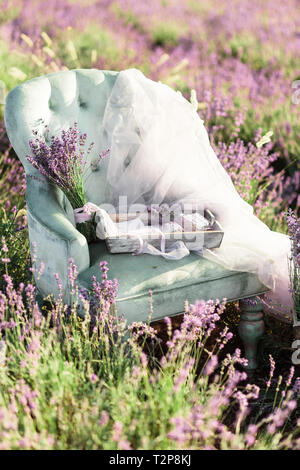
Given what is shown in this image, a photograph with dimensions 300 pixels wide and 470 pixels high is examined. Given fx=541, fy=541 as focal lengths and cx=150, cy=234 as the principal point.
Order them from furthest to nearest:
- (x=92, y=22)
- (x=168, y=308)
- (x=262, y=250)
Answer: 1. (x=92, y=22)
2. (x=262, y=250)
3. (x=168, y=308)

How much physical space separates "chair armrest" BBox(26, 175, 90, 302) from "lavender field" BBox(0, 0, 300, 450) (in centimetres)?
12

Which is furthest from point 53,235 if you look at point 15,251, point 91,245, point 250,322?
point 250,322

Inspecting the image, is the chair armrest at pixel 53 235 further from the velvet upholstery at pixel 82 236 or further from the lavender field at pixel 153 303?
the lavender field at pixel 153 303

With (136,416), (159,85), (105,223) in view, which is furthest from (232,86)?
(136,416)

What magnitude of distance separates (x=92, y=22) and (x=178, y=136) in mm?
4558

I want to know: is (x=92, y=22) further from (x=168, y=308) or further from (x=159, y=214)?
(x=168, y=308)

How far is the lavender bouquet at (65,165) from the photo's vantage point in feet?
7.64

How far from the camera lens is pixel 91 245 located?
7.98 ft

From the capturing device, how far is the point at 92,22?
6.63 m

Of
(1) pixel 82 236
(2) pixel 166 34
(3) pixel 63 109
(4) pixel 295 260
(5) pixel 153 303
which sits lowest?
(5) pixel 153 303

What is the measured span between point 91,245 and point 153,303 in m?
0.43

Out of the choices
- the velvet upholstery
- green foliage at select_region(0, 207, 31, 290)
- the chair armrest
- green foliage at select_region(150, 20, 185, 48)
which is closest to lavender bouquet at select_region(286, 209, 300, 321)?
the velvet upholstery

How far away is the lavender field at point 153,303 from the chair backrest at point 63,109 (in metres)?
0.41

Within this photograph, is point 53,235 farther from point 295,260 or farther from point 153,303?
point 295,260
